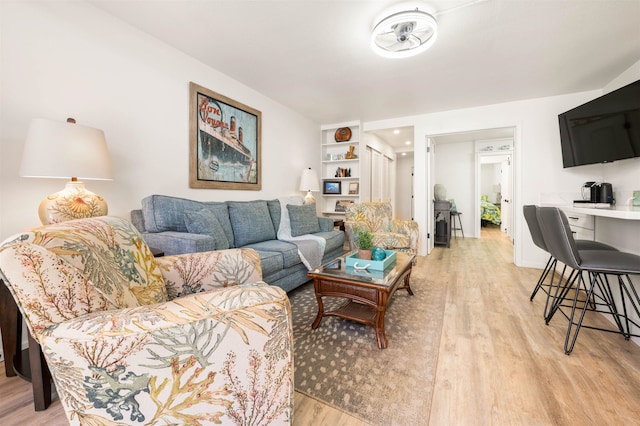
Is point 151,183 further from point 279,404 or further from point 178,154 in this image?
point 279,404

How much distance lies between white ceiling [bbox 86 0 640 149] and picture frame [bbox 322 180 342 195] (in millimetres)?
1658

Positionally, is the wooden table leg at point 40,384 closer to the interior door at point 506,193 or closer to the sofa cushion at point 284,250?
the sofa cushion at point 284,250

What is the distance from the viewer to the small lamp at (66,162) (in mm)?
1353

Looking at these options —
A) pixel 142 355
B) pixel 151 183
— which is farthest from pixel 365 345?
pixel 151 183

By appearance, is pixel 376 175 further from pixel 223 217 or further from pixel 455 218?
pixel 223 217

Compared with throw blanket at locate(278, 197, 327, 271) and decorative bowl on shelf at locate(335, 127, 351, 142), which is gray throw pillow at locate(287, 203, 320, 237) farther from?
decorative bowl on shelf at locate(335, 127, 351, 142)

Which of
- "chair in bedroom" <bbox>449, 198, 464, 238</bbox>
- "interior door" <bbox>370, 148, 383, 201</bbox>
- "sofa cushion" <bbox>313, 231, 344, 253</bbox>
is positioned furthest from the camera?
"chair in bedroom" <bbox>449, 198, 464, 238</bbox>

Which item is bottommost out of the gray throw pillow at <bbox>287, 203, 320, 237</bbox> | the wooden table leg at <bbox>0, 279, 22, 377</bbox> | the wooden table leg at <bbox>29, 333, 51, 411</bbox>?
the wooden table leg at <bbox>29, 333, 51, 411</bbox>

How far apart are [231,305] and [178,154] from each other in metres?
2.21

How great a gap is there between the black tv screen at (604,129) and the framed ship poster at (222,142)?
3612 millimetres

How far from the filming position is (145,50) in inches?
85.8

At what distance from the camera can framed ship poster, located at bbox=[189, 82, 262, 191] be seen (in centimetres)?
260

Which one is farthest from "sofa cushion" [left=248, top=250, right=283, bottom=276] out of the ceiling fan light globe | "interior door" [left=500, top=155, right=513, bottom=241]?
"interior door" [left=500, top=155, right=513, bottom=241]

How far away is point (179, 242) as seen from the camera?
5.99ft
